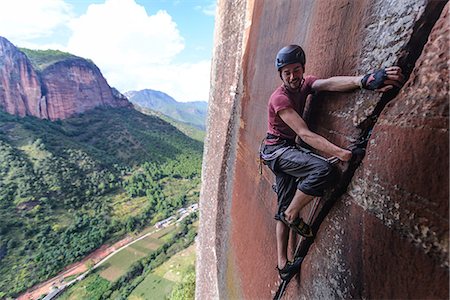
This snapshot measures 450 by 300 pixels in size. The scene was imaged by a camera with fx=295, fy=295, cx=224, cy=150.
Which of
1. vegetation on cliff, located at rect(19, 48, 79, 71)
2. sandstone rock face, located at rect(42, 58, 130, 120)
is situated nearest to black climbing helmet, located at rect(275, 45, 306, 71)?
sandstone rock face, located at rect(42, 58, 130, 120)

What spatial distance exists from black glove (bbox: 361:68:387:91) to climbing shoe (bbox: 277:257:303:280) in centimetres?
173

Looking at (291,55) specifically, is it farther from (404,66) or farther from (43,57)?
(43,57)

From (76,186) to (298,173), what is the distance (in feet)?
165

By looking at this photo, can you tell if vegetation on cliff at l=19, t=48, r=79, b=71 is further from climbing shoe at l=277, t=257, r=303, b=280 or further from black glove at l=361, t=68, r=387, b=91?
black glove at l=361, t=68, r=387, b=91

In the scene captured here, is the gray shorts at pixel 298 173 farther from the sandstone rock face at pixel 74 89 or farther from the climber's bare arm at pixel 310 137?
the sandstone rock face at pixel 74 89

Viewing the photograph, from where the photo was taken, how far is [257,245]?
3.98 meters

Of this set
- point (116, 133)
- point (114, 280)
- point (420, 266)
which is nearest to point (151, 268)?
point (114, 280)

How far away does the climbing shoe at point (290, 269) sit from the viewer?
9.46 ft

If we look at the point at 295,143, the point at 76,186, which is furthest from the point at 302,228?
the point at 76,186

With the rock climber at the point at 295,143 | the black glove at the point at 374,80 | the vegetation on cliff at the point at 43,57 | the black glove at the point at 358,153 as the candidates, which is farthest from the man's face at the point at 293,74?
the vegetation on cliff at the point at 43,57

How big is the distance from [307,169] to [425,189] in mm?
880

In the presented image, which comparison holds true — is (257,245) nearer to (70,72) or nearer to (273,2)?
(273,2)

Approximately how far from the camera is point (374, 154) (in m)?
1.98

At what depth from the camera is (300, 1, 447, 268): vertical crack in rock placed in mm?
1776
